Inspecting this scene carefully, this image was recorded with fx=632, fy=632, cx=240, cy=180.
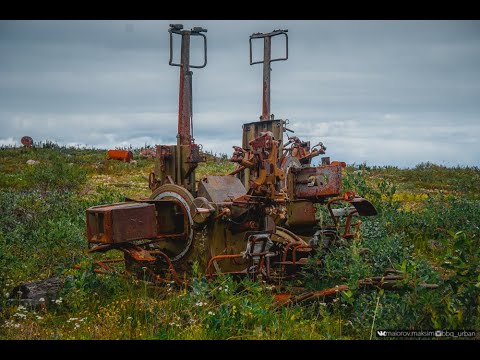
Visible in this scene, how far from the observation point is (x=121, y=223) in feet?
29.7

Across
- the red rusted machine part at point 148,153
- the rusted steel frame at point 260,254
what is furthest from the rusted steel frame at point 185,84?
the red rusted machine part at point 148,153

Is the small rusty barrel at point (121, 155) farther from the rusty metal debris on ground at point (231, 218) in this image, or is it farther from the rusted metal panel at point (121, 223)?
the rusted metal panel at point (121, 223)

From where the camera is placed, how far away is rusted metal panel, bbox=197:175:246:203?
9.98m

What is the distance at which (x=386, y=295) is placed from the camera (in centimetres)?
754

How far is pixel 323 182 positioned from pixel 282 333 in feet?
11.2

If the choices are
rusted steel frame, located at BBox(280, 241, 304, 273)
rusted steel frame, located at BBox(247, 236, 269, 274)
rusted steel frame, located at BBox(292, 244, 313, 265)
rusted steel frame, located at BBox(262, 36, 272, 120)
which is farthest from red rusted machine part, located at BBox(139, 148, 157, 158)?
rusted steel frame, located at BBox(247, 236, 269, 274)

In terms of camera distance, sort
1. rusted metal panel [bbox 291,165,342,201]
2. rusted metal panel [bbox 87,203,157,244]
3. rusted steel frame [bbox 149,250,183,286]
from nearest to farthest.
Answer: rusted metal panel [bbox 87,203,157,244], rusted steel frame [bbox 149,250,183,286], rusted metal panel [bbox 291,165,342,201]

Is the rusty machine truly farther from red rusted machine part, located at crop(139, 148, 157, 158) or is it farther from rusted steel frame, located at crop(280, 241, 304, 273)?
red rusted machine part, located at crop(139, 148, 157, 158)

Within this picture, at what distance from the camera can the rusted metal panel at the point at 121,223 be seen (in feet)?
29.4

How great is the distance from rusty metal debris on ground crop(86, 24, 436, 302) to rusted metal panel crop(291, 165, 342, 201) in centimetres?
2

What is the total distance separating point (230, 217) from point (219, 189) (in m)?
0.65

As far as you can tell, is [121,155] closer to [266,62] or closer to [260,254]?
[266,62]

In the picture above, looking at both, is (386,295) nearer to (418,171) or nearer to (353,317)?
(353,317)

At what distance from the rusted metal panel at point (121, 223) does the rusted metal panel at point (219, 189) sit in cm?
96
